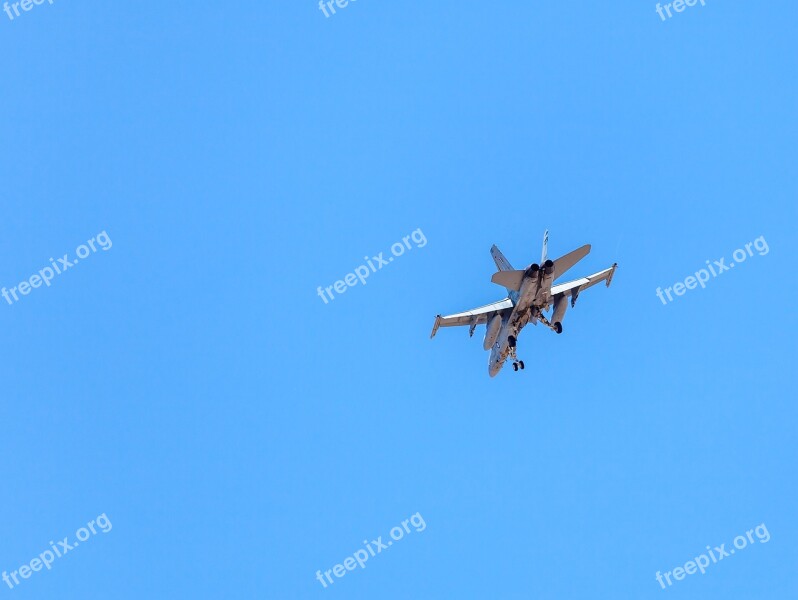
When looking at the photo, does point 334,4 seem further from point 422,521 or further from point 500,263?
point 422,521

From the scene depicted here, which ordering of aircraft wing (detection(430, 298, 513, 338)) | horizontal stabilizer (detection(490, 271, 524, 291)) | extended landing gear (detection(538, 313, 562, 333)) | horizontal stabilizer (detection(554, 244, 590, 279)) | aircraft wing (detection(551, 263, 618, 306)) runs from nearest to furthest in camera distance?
1. horizontal stabilizer (detection(554, 244, 590, 279))
2. horizontal stabilizer (detection(490, 271, 524, 291))
3. extended landing gear (detection(538, 313, 562, 333))
4. aircraft wing (detection(430, 298, 513, 338))
5. aircraft wing (detection(551, 263, 618, 306))

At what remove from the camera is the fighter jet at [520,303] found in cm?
5116

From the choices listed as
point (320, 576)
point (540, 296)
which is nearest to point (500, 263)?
point (540, 296)

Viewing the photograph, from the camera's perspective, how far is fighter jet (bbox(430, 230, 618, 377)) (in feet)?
168

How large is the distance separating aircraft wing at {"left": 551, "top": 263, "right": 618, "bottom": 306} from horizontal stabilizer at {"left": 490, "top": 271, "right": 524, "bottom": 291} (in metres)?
5.43

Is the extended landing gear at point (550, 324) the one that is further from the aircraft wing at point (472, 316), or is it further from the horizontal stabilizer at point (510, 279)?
the horizontal stabilizer at point (510, 279)

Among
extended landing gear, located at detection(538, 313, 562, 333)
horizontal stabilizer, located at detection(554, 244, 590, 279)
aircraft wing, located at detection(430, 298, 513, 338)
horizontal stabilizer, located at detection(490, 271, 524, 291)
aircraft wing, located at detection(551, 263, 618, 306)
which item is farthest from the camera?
aircraft wing, located at detection(551, 263, 618, 306)

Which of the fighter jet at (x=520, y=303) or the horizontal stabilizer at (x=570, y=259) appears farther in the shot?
the fighter jet at (x=520, y=303)

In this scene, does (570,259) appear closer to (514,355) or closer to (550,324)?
(550,324)

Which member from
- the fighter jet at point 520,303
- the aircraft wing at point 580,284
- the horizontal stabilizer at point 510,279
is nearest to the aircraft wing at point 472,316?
the fighter jet at point 520,303

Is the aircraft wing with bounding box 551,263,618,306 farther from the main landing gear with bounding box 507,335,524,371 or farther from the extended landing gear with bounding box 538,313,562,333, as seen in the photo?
the main landing gear with bounding box 507,335,524,371

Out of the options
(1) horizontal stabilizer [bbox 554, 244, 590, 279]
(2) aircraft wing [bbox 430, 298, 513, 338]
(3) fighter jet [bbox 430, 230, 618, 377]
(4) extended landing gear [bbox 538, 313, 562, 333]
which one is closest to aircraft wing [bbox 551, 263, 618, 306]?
(3) fighter jet [bbox 430, 230, 618, 377]

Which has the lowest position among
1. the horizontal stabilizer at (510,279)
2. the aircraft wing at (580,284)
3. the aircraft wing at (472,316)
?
the aircraft wing at (580,284)

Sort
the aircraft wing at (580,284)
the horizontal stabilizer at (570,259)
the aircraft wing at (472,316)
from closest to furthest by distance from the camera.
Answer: the horizontal stabilizer at (570,259), the aircraft wing at (472,316), the aircraft wing at (580,284)
